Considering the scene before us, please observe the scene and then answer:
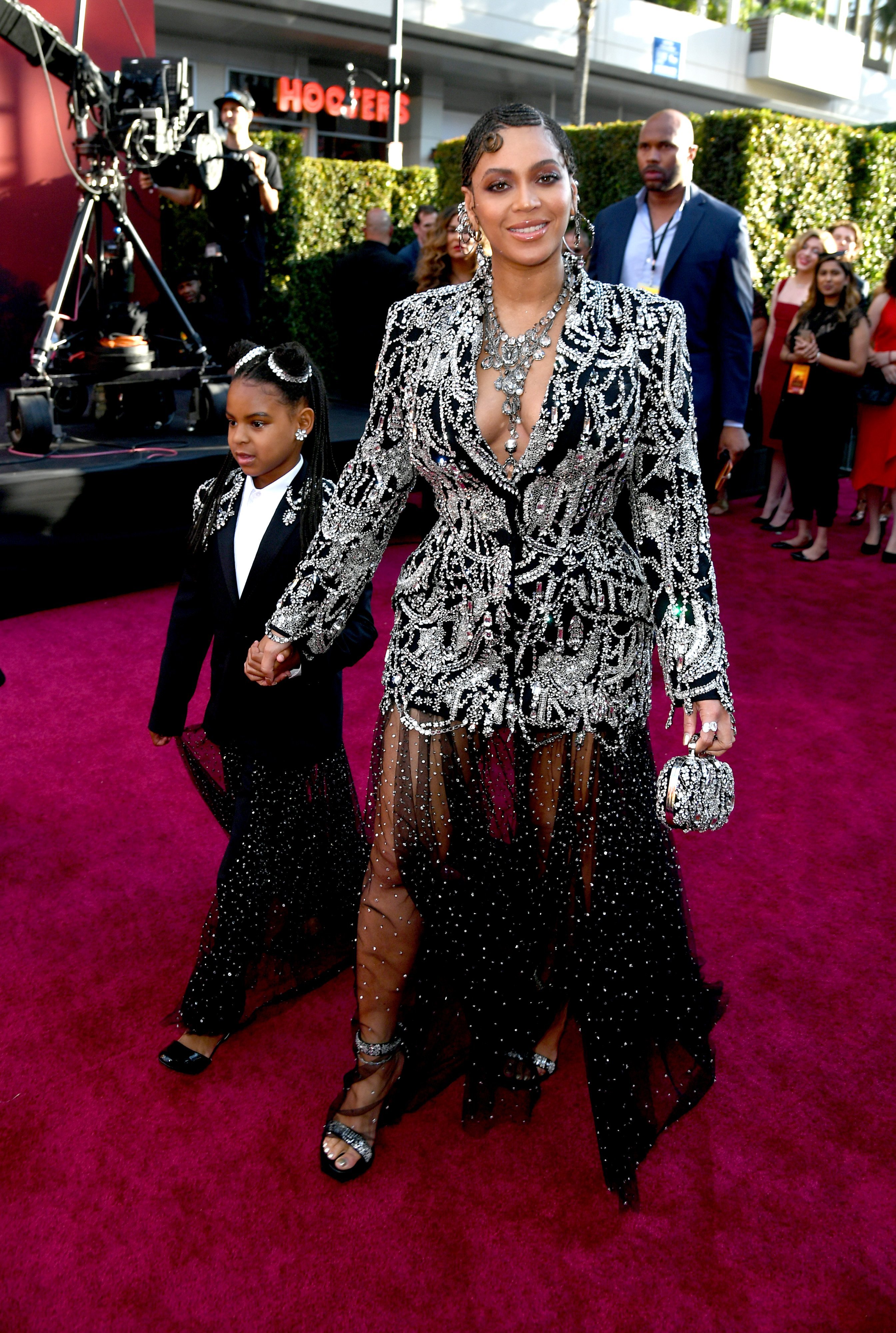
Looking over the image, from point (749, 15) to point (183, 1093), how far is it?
81.8ft

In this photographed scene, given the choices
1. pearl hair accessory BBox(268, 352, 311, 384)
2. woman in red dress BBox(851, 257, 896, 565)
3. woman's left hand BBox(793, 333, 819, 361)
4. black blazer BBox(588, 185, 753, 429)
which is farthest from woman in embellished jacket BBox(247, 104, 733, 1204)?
woman in red dress BBox(851, 257, 896, 565)

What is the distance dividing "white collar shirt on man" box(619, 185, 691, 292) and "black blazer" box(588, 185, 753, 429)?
0.01m

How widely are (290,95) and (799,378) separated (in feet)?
45.4

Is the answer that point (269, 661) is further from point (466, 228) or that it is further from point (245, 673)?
point (466, 228)

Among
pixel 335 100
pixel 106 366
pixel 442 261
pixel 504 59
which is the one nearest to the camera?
pixel 442 261

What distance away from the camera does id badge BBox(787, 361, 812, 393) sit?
622cm

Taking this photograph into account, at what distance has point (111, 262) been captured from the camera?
630cm

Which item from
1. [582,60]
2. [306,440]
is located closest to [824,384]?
[306,440]

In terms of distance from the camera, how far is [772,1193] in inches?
73.9

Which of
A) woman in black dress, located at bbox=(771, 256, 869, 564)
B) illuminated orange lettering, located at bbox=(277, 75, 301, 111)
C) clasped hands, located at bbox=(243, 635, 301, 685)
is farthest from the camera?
illuminated orange lettering, located at bbox=(277, 75, 301, 111)

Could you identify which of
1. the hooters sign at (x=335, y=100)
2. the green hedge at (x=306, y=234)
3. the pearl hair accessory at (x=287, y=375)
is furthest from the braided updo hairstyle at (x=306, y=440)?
the hooters sign at (x=335, y=100)

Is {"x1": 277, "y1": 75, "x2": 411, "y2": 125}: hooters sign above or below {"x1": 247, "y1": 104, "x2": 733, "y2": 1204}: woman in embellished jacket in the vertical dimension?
above

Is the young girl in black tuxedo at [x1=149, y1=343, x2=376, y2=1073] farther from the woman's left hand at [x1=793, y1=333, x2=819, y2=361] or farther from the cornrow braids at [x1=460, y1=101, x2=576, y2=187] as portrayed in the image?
the woman's left hand at [x1=793, y1=333, x2=819, y2=361]

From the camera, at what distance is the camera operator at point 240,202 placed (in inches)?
251
